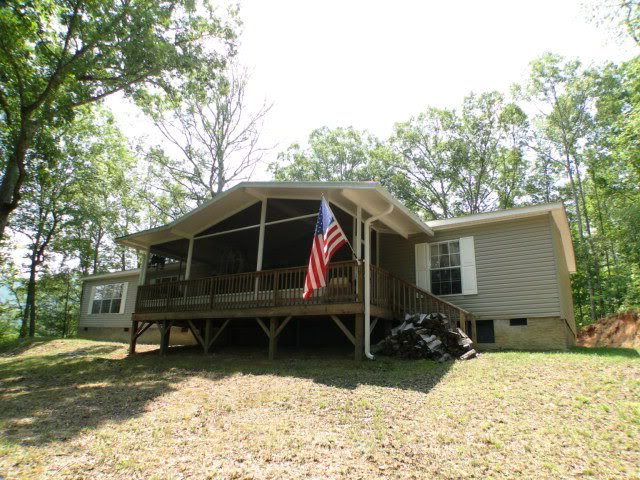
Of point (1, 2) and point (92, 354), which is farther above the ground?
point (1, 2)

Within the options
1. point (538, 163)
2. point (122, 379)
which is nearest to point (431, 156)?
point (538, 163)

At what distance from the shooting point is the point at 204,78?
15.5m

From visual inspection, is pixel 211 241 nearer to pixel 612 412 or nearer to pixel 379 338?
pixel 379 338

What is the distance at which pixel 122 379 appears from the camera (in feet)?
27.8

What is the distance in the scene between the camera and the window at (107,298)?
20.3 meters

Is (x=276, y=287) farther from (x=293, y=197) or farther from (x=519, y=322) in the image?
(x=519, y=322)

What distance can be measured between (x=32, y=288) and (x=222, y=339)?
59.2ft

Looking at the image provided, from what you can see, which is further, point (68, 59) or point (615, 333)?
point (615, 333)

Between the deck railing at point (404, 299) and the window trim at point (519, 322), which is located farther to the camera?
the window trim at point (519, 322)

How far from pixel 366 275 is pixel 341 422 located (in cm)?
414

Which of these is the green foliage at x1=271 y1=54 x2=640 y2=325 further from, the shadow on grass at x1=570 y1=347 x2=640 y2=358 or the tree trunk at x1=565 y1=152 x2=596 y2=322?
the shadow on grass at x1=570 y1=347 x2=640 y2=358

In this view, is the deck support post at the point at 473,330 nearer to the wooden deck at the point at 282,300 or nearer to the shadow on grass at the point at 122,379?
the wooden deck at the point at 282,300

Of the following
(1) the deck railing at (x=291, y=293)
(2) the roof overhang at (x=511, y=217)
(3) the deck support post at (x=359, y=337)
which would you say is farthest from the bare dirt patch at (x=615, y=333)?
(3) the deck support post at (x=359, y=337)

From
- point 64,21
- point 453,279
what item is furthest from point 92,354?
point 453,279
